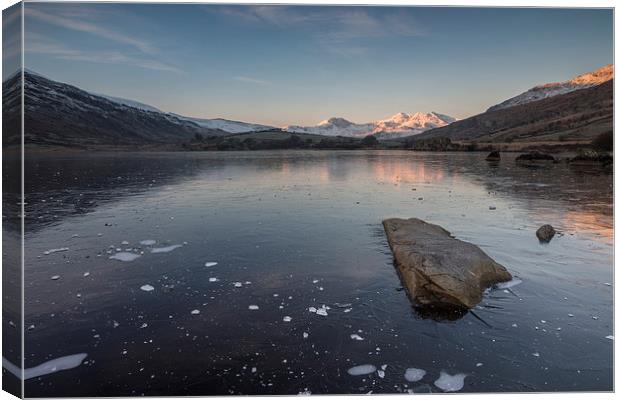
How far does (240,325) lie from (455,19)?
5580 mm

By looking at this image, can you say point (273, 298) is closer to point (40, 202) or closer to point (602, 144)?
point (40, 202)

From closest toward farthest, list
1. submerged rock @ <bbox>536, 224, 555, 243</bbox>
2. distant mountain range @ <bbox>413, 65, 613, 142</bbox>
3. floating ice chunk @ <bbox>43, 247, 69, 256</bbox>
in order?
1. floating ice chunk @ <bbox>43, 247, 69, 256</bbox>
2. submerged rock @ <bbox>536, 224, 555, 243</bbox>
3. distant mountain range @ <bbox>413, 65, 613, 142</bbox>

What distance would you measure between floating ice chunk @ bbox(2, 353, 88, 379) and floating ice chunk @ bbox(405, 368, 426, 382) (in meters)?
3.33

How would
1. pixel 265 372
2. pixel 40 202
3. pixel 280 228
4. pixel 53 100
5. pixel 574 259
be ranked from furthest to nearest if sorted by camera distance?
1. pixel 53 100
2. pixel 40 202
3. pixel 280 228
4. pixel 574 259
5. pixel 265 372

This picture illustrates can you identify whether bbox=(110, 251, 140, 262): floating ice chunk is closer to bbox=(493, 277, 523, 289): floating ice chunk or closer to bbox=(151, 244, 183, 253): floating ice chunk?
bbox=(151, 244, 183, 253): floating ice chunk

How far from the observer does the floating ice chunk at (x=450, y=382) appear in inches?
158

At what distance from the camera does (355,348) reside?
4.41m

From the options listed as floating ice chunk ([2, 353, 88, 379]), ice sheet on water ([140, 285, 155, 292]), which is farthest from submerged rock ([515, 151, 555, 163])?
floating ice chunk ([2, 353, 88, 379])

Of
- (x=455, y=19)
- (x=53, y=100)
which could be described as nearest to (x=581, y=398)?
(x=455, y=19)

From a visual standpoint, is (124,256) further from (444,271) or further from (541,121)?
(541,121)

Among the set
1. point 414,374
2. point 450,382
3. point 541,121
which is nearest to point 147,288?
point 414,374

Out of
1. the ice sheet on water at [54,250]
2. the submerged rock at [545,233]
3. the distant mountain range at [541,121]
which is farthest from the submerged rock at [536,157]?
the ice sheet on water at [54,250]

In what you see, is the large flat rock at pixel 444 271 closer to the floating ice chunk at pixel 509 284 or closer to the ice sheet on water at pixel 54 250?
the floating ice chunk at pixel 509 284

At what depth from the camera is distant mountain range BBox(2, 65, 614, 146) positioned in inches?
342
